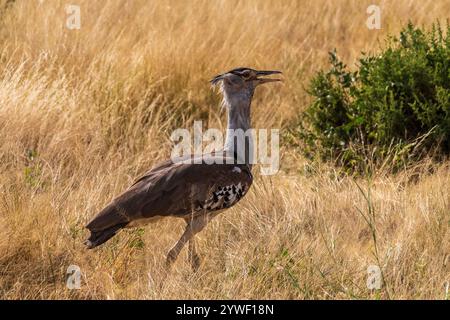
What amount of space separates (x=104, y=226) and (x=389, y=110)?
7.85 ft

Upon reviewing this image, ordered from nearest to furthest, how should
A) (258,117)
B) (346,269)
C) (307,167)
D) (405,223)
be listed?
1. (346,269)
2. (405,223)
3. (307,167)
4. (258,117)

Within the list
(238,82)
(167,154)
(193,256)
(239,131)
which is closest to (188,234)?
(193,256)

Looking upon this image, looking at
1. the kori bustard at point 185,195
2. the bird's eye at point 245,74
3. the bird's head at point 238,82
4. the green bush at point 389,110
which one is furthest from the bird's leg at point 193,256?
the green bush at point 389,110

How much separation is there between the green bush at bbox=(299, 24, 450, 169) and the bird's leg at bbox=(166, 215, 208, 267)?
148 cm

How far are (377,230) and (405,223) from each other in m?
0.16

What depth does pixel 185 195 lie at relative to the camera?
196 inches

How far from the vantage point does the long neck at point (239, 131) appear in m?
5.30

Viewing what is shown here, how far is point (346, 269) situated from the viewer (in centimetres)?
478

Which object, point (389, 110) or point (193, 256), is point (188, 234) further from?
point (389, 110)

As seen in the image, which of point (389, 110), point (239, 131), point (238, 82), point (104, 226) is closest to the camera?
point (104, 226)

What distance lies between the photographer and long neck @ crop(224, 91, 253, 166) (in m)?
5.30

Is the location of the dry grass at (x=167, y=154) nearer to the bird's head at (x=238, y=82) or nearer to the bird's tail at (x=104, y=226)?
the bird's tail at (x=104, y=226)
